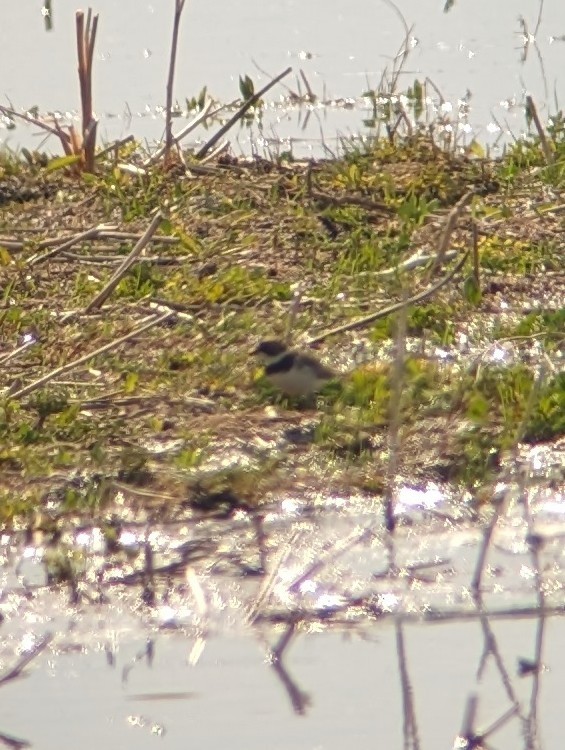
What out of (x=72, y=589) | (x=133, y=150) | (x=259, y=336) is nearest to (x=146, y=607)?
(x=72, y=589)

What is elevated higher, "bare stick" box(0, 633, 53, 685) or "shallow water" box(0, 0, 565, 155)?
Answer: "shallow water" box(0, 0, 565, 155)

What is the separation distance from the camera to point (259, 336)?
19.4 feet

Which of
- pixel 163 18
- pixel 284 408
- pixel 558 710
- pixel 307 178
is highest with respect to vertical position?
pixel 163 18

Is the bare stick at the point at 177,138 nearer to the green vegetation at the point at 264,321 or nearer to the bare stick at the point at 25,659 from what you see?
the green vegetation at the point at 264,321

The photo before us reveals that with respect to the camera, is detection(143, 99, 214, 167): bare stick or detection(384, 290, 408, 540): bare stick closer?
detection(384, 290, 408, 540): bare stick

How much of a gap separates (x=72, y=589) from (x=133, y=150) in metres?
3.90

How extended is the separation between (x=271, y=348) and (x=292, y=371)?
0.21 meters

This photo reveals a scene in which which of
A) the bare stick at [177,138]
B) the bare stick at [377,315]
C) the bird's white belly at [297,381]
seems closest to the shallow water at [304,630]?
the bird's white belly at [297,381]

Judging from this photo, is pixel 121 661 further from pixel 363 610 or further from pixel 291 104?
pixel 291 104

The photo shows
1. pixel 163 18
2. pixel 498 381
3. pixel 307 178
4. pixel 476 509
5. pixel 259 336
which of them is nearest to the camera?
pixel 476 509

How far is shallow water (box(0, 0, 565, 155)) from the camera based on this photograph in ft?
27.9

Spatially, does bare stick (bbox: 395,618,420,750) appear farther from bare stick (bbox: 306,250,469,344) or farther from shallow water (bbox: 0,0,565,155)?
shallow water (bbox: 0,0,565,155)

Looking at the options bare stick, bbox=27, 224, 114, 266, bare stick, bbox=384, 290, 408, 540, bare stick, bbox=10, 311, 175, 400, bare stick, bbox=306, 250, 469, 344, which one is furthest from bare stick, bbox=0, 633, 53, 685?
bare stick, bbox=27, 224, 114, 266

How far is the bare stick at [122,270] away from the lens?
583cm
